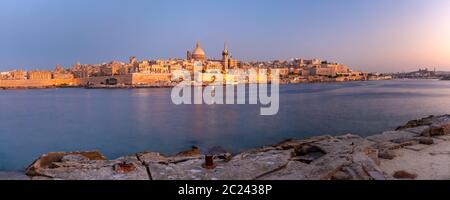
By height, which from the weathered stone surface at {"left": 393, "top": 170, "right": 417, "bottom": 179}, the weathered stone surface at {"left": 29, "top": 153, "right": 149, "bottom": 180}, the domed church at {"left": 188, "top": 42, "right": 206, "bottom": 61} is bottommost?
the weathered stone surface at {"left": 29, "top": 153, "right": 149, "bottom": 180}

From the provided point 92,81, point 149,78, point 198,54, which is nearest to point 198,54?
point 198,54

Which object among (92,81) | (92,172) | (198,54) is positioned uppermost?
(198,54)

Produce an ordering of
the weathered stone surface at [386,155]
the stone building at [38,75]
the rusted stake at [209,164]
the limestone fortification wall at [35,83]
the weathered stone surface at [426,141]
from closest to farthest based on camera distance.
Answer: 1. the rusted stake at [209,164]
2. the weathered stone surface at [386,155]
3. the weathered stone surface at [426,141]
4. the limestone fortification wall at [35,83]
5. the stone building at [38,75]

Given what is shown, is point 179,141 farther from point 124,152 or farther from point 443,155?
point 443,155

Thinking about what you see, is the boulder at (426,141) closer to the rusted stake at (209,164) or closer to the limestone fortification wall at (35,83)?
the rusted stake at (209,164)

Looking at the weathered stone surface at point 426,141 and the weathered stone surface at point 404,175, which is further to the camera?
the weathered stone surface at point 426,141

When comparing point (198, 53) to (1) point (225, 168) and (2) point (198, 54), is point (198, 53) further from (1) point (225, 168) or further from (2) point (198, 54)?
(1) point (225, 168)

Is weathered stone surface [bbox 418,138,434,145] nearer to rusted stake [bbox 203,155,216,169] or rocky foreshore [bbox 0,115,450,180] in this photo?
rocky foreshore [bbox 0,115,450,180]

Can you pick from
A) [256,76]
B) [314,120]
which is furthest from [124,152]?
[256,76]

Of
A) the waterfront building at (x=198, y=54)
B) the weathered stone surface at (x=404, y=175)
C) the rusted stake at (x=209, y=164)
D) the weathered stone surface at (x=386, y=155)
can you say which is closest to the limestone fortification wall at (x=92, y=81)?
the waterfront building at (x=198, y=54)

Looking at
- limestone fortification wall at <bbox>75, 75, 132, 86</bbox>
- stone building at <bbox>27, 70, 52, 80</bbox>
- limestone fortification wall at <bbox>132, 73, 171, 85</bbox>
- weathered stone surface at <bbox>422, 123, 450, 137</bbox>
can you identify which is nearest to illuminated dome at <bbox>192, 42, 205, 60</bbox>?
limestone fortification wall at <bbox>132, 73, 171, 85</bbox>

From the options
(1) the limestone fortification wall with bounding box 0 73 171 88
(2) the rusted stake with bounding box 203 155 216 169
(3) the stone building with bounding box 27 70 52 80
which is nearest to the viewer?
(2) the rusted stake with bounding box 203 155 216 169

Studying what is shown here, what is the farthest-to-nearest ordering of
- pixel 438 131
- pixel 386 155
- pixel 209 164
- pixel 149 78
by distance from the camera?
1. pixel 149 78
2. pixel 438 131
3. pixel 386 155
4. pixel 209 164
